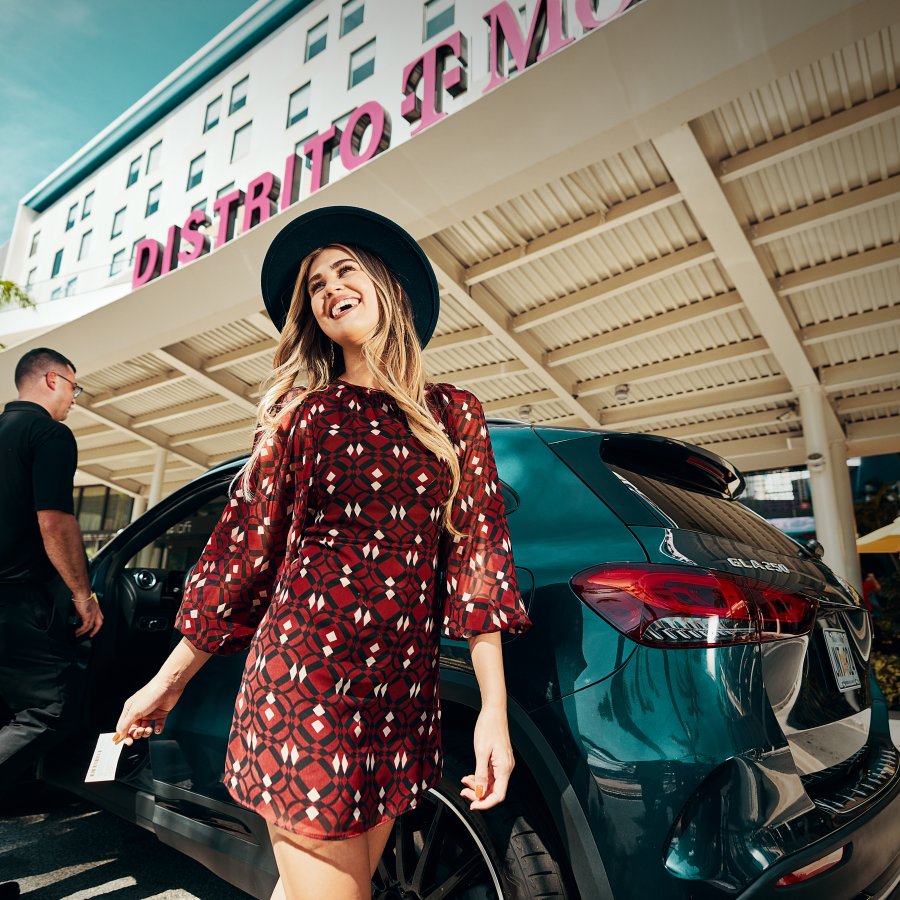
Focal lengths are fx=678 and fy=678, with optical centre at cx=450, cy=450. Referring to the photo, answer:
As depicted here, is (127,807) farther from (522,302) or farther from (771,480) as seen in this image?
(771,480)

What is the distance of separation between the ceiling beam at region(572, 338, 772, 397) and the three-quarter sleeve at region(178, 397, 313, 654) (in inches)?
407

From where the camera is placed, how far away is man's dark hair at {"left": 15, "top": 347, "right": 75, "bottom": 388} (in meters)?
2.87

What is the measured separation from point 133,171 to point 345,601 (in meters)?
28.4

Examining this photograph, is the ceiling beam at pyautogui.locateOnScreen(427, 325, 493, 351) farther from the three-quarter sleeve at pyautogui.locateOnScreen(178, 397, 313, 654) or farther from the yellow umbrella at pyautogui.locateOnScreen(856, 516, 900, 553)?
the three-quarter sleeve at pyautogui.locateOnScreen(178, 397, 313, 654)

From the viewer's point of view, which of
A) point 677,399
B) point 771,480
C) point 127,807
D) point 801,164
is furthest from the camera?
point 771,480

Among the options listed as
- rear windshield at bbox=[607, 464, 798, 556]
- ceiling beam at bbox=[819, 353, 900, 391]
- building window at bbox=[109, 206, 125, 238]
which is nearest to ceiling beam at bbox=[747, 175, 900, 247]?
ceiling beam at bbox=[819, 353, 900, 391]

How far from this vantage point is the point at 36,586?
254 cm

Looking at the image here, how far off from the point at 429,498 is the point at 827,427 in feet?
37.6

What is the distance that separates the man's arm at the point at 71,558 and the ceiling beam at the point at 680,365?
10.0 metres

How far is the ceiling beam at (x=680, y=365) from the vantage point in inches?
411

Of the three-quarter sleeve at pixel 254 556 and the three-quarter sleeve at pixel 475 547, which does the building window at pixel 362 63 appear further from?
the three-quarter sleeve at pixel 254 556

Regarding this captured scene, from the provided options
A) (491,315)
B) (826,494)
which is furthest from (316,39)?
(826,494)

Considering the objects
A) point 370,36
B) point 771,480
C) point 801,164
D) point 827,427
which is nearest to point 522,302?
point 801,164

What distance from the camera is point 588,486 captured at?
5.63 feet
